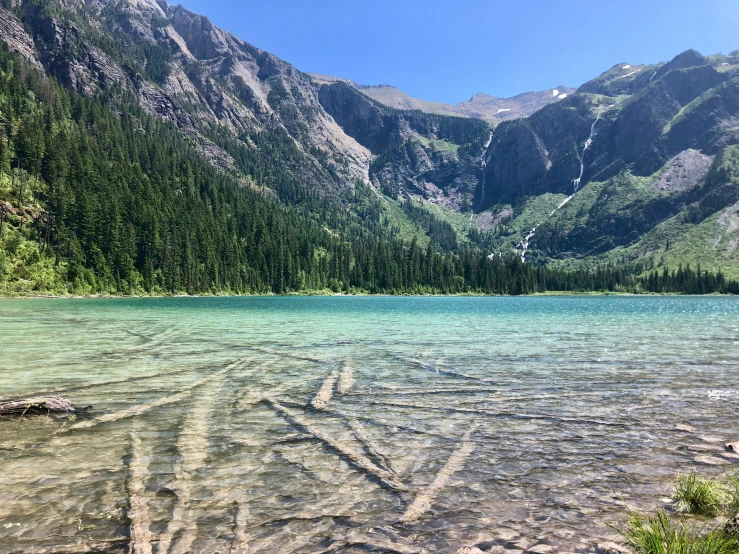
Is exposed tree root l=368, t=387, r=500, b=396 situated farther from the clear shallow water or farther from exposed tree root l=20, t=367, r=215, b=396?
exposed tree root l=20, t=367, r=215, b=396

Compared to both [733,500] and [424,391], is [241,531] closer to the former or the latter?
[733,500]

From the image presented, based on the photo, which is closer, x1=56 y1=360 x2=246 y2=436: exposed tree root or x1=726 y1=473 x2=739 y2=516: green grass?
x1=726 y1=473 x2=739 y2=516: green grass

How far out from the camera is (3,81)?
191 metres

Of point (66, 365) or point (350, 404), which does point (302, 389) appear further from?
point (66, 365)

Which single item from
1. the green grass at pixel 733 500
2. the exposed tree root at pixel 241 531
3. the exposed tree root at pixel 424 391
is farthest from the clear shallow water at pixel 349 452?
the green grass at pixel 733 500

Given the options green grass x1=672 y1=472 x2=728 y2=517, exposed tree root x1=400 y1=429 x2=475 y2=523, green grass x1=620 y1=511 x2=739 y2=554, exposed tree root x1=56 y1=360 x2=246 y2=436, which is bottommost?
exposed tree root x1=56 y1=360 x2=246 y2=436

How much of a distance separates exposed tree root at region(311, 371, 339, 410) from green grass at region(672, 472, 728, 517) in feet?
35.0

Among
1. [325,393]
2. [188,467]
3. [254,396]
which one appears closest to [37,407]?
[254,396]

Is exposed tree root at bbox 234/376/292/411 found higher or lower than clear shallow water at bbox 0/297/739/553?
lower

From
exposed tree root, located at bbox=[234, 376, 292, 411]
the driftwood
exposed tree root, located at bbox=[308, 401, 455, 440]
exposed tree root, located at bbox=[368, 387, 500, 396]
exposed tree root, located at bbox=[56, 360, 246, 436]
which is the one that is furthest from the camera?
exposed tree root, located at bbox=[368, 387, 500, 396]

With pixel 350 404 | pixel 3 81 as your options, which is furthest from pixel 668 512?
pixel 3 81

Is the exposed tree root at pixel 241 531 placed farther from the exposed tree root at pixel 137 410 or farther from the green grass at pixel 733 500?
the green grass at pixel 733 500

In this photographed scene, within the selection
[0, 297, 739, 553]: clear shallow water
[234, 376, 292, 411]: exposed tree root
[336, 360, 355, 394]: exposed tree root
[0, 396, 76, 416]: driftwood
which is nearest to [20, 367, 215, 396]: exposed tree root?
[0, 297, 739, 553]: clear shallow water

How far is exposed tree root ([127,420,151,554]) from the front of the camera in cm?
710
